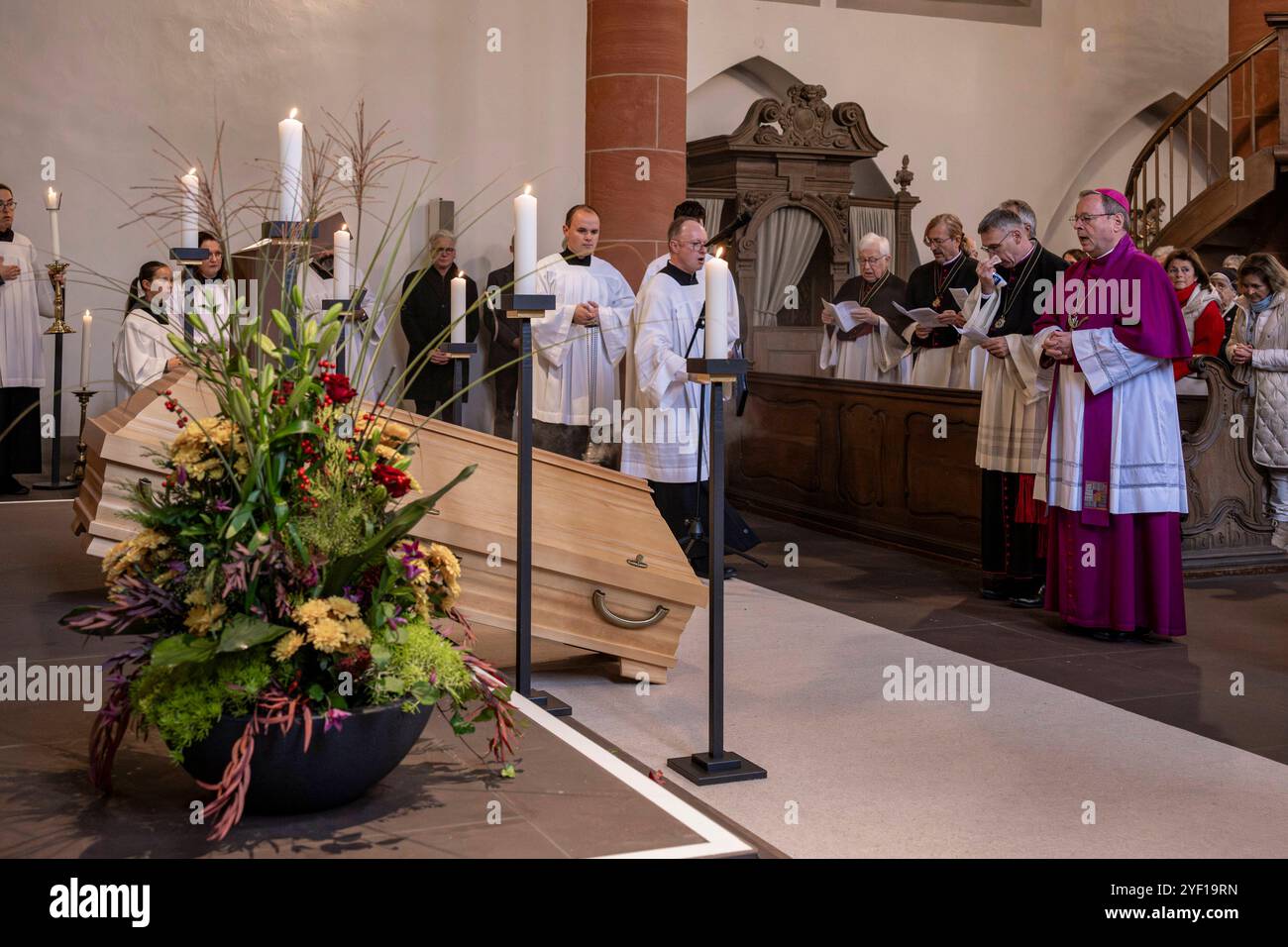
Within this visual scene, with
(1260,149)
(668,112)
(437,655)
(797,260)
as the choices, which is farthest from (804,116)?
(437,655)

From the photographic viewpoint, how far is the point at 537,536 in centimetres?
473

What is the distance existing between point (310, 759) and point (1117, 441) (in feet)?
14.8

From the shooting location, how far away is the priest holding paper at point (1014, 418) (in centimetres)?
677

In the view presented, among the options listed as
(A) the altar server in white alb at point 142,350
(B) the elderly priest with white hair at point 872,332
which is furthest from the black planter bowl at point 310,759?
(B) the elderly priest with white hair at point 872,332

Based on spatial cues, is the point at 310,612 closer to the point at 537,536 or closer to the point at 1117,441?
the point at 537,536

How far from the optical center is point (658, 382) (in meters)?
7.18

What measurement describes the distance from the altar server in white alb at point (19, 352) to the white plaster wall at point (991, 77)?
6984 mm

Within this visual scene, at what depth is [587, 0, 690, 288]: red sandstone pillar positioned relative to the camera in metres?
9.99

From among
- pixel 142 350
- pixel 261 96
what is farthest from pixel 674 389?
pixel 261 96

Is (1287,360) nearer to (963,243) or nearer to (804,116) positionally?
(963,243)

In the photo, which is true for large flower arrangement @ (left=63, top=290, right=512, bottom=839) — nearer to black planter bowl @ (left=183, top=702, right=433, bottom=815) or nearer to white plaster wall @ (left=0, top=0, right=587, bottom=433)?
black planter bowl @ (left=183, top=702, right=433, bottom=815)

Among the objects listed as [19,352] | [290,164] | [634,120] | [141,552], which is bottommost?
[141,552]

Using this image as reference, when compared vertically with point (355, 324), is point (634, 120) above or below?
above

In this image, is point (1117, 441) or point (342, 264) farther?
point (1117, 441)
